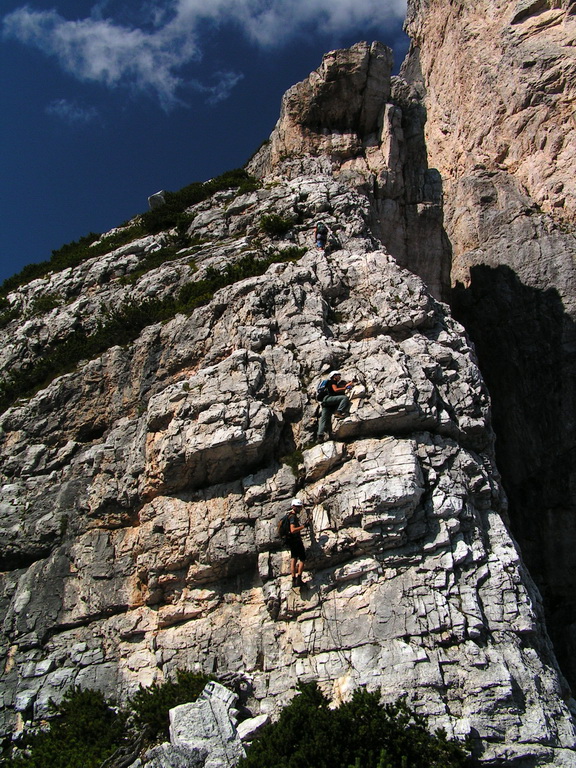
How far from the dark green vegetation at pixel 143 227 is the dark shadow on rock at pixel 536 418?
1241 cm

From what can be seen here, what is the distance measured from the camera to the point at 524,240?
87.7 ft

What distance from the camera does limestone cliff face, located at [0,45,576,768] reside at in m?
10.9

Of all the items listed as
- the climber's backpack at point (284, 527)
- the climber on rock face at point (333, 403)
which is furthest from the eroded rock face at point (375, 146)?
the climber's backpack at point (284, 527)

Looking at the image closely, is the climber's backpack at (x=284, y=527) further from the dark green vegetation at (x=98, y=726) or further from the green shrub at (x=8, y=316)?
the green shrub at (x=8, y=316)

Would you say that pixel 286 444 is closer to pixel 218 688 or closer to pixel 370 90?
pixel 218 688

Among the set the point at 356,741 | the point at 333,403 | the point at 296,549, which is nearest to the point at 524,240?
the point at 333,403

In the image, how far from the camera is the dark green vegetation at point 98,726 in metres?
10.6

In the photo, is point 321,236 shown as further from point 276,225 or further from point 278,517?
point 278,517

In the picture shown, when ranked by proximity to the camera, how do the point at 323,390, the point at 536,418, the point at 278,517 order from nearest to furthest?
1. the point at 278,517
2. the point at 323,390
3. the point at 536,418

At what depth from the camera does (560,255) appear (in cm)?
2530

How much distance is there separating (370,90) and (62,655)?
26480 mm

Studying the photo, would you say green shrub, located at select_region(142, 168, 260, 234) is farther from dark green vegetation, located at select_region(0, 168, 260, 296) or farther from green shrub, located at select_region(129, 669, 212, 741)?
green shrub, located at select_region(129, 669, 212, 741)

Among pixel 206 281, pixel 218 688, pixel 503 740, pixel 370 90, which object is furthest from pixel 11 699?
pixel 370 90

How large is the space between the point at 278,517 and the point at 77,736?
19.0ft
